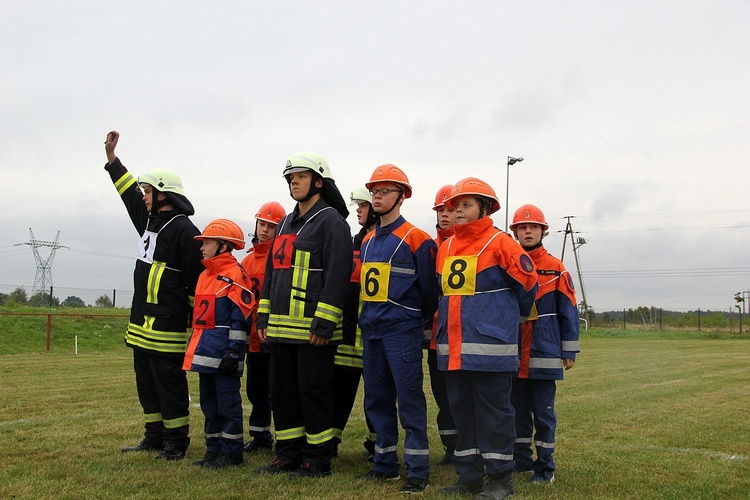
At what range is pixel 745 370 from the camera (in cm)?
1574

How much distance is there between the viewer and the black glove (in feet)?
17.5

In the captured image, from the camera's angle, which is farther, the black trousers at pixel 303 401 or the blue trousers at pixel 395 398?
the black trousers at pixel 303 401

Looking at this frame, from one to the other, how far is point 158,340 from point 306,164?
6.88 ft

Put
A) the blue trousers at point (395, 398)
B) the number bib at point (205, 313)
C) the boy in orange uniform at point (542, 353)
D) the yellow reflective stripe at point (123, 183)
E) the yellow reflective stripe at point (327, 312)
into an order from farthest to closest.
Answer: the yellow reflective stripe at point (123, 183), the number bib at point (205, 313), the boy in orange uniform at point (542, 353), the yellow reflective stripe at point (327, 312), the blue trousers at point (395, 398)

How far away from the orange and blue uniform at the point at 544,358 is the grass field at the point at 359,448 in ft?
1.09

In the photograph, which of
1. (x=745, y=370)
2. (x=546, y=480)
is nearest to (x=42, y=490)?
(x=546, y=480)

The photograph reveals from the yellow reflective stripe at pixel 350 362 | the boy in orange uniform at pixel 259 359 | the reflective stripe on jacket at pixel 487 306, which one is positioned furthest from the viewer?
the boy in orange uniform at pixel 259 359

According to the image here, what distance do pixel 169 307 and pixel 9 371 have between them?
9.77 metres

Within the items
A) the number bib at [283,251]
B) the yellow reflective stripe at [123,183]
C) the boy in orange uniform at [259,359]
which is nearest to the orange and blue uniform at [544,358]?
the number bib at [283,251]

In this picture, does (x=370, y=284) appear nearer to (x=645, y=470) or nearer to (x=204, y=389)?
(x=204, y=389)

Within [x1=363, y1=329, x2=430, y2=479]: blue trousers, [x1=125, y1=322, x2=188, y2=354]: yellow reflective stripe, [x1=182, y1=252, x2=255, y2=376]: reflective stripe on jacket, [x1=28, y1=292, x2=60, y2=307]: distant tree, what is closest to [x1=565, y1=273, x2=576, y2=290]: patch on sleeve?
[x1=363, y1=329, x2=430, y2=479]: blue trousers

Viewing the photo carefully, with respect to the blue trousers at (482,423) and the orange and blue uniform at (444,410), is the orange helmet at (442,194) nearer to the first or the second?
the orange and blue uniform at (444,410)

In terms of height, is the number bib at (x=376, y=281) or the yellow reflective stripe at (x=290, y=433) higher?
the number bib at (x=376, y=281)

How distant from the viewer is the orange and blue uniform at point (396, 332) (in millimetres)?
4820
